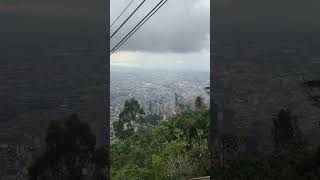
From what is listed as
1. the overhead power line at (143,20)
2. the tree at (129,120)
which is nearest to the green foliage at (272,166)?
the tree at (129,120)

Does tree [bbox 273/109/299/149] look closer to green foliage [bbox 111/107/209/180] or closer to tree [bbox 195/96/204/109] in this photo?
green foliage [bbox 111/107/209/180]

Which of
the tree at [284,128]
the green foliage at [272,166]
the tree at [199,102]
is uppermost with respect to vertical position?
the tree at [199,102]

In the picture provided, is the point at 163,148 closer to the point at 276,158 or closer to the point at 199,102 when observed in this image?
the point at 199,102

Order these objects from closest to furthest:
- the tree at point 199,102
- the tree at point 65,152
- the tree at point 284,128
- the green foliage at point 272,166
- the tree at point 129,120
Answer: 1. the tree at point 65,152
2. the green foliage at point 272,166
3. the tree at point 284,128
4. the tree at point 129,120
5. the tree at point 199,102

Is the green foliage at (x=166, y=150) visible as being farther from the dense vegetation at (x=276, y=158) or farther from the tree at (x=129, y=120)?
the dense vegetation at (x=276, y=158)

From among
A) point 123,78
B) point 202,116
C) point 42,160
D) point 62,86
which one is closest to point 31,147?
point 42,160

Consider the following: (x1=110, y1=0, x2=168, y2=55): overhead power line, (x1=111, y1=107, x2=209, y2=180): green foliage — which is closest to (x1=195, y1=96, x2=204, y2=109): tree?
(x1=111, y1=107, x2=209, y2=180): green foliage

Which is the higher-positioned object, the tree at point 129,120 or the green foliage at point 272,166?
the tree at point 129,120

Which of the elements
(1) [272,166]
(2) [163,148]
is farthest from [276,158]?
(2) [163,148]

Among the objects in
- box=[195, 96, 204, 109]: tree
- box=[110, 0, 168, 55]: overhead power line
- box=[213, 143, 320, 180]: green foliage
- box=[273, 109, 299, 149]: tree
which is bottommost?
box=[213, 143, 320, 180]: green foliage
